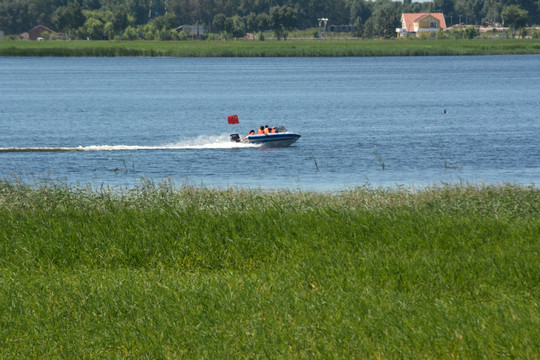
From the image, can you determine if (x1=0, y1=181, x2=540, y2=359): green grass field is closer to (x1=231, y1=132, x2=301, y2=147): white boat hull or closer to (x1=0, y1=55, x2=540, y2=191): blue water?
(x1=0, y1=55, x2=540, y2=191): blue water

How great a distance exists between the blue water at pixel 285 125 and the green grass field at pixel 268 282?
12.6m

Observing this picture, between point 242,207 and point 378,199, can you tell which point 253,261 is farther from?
point 378,199

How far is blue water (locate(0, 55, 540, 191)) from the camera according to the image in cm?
4209

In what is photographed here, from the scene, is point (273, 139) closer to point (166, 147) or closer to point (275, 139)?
point (275, 139)

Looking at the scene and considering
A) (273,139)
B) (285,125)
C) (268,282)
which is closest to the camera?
(268,282)

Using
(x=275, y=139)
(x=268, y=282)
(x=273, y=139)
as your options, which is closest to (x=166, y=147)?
(x=273, y=139)

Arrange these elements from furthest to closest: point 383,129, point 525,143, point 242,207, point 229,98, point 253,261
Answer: point 229,98, point 383,129, point 525,143, point 242,207, point 253,261

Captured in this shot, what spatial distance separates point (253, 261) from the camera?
16562mm

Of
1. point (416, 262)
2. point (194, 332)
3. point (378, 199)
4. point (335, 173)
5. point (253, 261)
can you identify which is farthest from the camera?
point (335, 173)

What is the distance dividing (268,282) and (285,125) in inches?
2100

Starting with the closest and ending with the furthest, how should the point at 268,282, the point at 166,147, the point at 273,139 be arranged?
1. the point at 268,282
2. the point at 273,139
3. the point at 166,147

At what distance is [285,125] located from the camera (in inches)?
2653

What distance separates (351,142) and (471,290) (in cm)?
4126

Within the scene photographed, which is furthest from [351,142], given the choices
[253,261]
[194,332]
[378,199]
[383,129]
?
[194,332]
